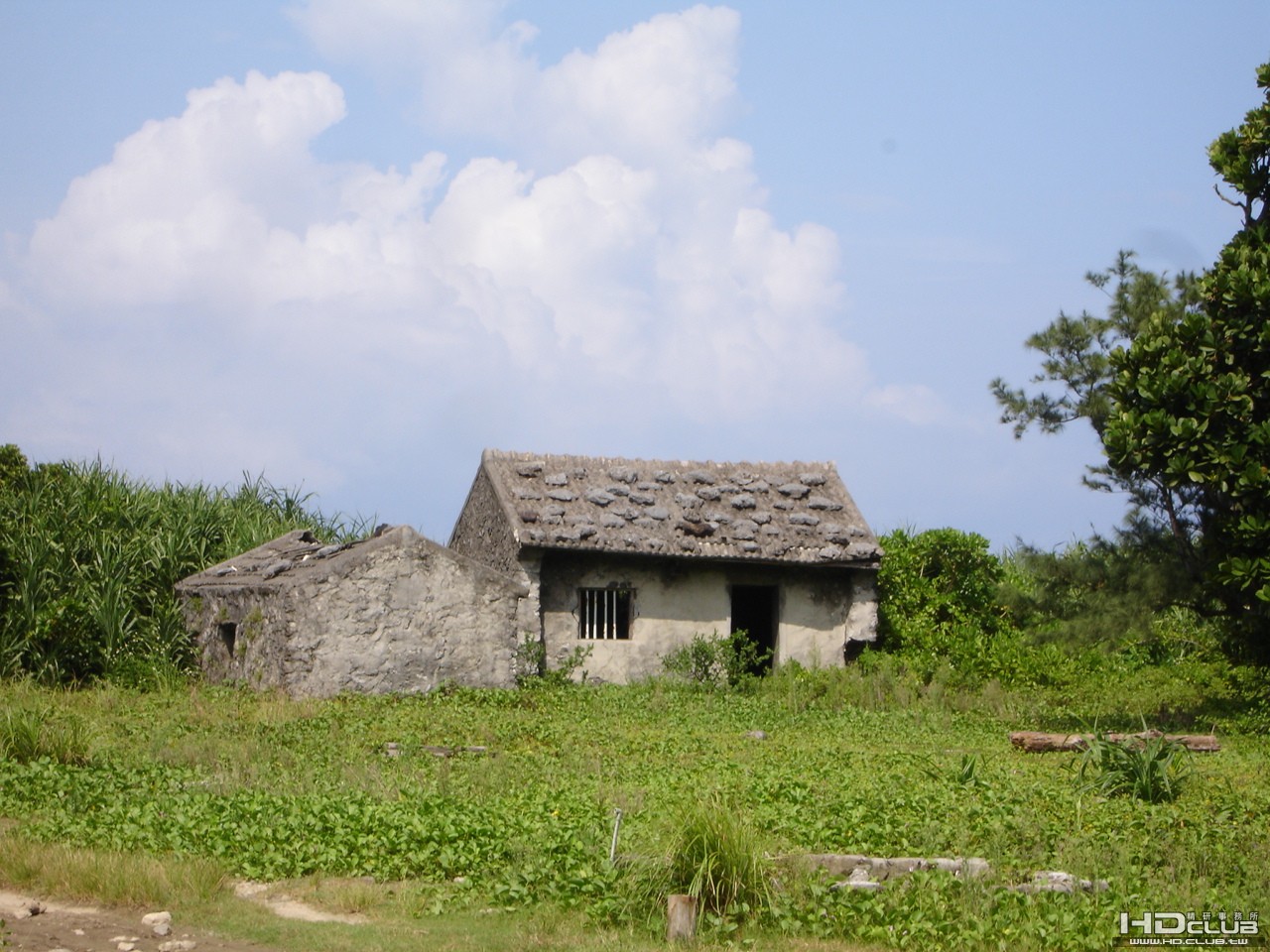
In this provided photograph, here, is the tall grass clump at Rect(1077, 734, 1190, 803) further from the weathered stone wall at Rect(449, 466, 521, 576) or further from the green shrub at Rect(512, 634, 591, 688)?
the weathered stone wall at Rect(449, 466, 521, 576)

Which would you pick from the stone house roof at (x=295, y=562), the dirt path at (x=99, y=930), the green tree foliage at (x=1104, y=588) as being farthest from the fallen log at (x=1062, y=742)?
the dirt path at (x=99, y=930)

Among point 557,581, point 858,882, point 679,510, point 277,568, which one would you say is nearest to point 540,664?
point 557,581

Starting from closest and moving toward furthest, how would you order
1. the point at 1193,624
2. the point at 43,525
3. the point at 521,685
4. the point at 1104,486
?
the point at 1104,486
the point at 521,685
the point at 43,525
the point at 1193,624

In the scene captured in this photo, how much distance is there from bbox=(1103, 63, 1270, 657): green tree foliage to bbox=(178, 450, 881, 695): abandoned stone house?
7528 mm

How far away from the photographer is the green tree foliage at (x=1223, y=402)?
1455cm

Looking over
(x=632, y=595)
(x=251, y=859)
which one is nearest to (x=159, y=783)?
(x=251, y=859)

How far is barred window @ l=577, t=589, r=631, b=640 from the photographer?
21734mm

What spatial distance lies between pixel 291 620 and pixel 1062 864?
12.7 metres

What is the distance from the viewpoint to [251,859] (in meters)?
8.73

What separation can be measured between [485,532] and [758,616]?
6241 mm

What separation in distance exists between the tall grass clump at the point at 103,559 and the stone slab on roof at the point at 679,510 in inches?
205

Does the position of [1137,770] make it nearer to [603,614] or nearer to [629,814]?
[629,814]

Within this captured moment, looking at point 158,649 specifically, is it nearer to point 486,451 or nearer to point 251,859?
point 486,451

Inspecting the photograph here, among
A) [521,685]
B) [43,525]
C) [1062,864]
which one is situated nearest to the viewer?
[1062,864]
